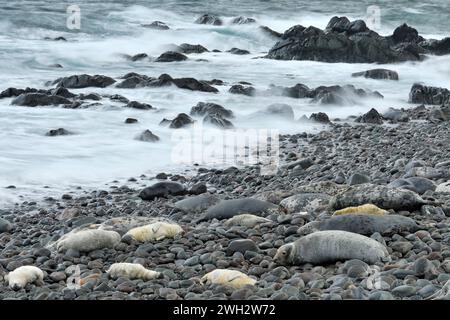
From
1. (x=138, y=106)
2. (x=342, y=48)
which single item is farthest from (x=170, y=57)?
(x=138, y=106)

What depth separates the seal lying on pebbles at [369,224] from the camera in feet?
15.0

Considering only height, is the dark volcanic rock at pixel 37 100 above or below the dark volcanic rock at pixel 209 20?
below

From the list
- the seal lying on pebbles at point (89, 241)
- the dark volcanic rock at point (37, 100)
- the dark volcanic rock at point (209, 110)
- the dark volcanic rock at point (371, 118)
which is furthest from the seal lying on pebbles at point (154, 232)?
the dark volcanic rock at point (37, 100)

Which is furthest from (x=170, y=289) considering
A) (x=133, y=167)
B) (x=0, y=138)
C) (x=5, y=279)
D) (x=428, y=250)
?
(x=0, y=138)

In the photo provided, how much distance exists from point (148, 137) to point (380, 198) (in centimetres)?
511

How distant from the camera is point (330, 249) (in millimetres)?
4156

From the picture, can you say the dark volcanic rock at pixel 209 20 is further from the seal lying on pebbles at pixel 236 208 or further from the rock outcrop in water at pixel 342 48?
the seal lying on pebbles at pixel 236 208

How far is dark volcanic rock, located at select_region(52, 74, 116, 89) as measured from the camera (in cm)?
1400

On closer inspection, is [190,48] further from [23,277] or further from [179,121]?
[23,277]

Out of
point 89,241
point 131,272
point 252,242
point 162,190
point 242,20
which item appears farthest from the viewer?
point 242,20

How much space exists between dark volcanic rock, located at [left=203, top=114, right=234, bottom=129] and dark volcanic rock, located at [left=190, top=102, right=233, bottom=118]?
0.37m

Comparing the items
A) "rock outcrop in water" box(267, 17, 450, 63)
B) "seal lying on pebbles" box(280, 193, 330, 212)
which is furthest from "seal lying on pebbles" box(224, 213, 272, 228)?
"rock outcrop in water" box(267, 17, 450, 63)

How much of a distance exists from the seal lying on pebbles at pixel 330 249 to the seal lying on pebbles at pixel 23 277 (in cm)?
132

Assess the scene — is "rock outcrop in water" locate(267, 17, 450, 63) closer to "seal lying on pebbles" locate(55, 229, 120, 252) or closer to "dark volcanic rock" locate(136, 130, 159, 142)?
"dark volcanic rock" locate(136, 130, 159, 142)
